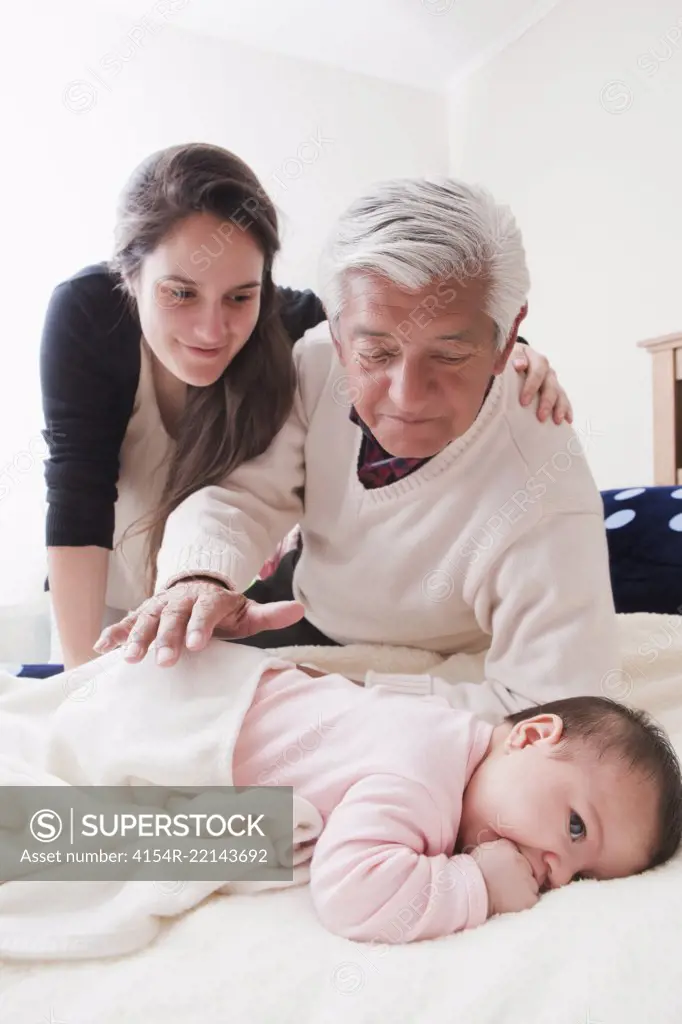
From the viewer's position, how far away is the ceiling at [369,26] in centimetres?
304

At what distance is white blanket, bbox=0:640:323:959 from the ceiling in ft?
9.33

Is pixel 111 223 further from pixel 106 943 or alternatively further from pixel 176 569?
pixel 106 943

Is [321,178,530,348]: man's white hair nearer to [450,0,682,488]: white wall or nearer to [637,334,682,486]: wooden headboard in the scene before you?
[637,334,682,486]: wooden headboard

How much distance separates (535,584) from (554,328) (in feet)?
7.22

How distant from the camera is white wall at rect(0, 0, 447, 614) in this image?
283 centimetres

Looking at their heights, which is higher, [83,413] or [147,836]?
[83,413]

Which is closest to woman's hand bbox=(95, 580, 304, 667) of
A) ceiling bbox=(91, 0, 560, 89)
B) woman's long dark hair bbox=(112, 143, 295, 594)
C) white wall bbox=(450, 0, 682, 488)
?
woman's long dark hair bbox=(112, 143, 295, 594)

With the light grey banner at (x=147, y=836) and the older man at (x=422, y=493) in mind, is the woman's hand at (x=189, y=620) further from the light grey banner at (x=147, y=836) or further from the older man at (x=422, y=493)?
the light grey banner at (x=147, y=836)

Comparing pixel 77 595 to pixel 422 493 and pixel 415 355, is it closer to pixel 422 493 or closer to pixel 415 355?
pixel 422 493

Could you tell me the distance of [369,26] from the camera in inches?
126

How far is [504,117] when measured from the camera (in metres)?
3.31

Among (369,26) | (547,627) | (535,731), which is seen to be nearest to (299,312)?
(547,627)

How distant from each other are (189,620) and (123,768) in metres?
0.17

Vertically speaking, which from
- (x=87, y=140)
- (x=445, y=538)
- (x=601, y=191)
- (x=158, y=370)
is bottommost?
(x=445, y=538)
